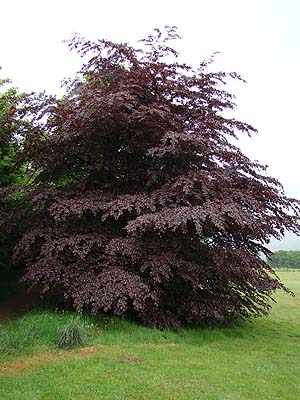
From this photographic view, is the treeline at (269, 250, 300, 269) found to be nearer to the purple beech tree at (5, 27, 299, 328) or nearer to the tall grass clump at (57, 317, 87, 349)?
the purple beech tree at (5, 27, 299, 328)

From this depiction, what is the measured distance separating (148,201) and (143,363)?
3.06 meters

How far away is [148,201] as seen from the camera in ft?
26.4

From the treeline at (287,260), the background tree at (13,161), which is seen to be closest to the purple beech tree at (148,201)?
the background tree at (13,161)

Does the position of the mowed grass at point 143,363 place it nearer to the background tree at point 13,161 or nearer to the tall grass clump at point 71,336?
the tall grass clump at point 71,336

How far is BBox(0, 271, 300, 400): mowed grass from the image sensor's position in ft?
15.9

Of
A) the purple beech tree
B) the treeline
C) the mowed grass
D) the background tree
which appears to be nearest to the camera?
the mowed grass

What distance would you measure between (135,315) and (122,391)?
3817 millimetres

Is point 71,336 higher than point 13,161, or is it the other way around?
point 13,161

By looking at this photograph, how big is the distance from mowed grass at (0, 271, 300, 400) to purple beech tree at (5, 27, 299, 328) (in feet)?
1.66

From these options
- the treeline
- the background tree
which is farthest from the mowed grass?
the treeline

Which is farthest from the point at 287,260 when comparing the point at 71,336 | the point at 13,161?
the point at 71,336

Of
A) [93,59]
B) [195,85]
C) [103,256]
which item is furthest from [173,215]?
[93,59]

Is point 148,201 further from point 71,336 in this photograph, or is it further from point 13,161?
point 13,161

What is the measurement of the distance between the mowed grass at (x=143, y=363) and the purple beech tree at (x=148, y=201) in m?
0.51
